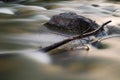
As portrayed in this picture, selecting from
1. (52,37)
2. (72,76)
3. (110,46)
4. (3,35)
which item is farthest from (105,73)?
(3,35)

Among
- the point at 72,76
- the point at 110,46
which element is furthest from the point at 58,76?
the point at 110,46

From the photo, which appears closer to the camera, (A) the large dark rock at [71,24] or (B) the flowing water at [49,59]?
(B) the flowing water at [49,59]

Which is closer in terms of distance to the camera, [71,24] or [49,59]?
[49,59]

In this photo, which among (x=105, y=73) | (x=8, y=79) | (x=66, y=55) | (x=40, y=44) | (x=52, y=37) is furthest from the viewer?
(x=52, y=37)

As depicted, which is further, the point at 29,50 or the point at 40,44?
the point at 40,44

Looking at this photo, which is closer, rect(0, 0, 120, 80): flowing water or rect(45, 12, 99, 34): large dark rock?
rect(0, 0, 120, 80): flowing water

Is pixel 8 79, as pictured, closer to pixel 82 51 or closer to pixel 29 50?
pixel 29 50

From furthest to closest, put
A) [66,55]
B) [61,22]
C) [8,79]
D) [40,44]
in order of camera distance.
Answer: [61,22] < [40,44] < [66,55] < [8,79]
